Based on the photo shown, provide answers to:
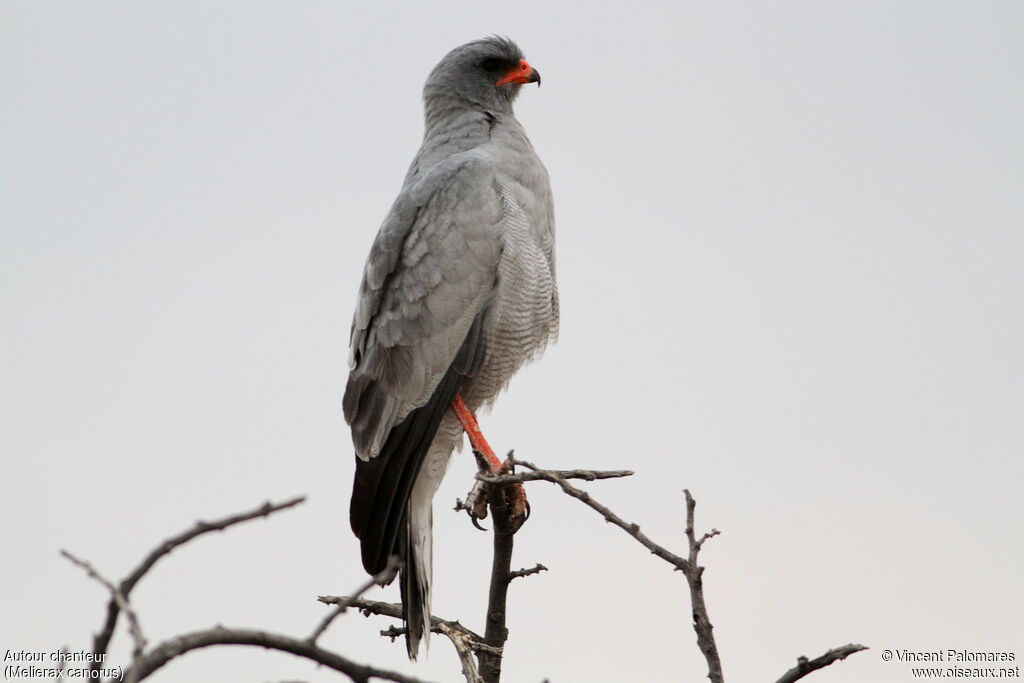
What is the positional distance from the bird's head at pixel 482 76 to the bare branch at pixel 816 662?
4.29m

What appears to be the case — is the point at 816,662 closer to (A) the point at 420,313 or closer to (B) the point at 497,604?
(B) the point at 497,604

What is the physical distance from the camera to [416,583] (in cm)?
518

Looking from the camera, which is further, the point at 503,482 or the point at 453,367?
the point at 453,367

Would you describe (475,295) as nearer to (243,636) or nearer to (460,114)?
(460,114)

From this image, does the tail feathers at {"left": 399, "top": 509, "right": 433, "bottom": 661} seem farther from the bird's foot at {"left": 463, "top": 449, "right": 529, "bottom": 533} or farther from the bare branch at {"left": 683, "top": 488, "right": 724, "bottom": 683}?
the bare branch at {"left": 683, "top": 488, "right": 724, "bottom": 683}

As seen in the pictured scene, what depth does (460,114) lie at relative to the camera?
650 centimetres

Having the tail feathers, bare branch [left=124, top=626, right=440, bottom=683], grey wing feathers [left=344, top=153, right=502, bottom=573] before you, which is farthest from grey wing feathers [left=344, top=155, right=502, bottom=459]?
bare branch [left=124, top=626, right=440, bottom=683]

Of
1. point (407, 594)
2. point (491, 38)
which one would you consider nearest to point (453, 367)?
point (407, 594)

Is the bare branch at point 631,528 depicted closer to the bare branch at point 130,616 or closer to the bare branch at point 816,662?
the bare branch at point 816,662

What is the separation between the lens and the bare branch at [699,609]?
281 centimetres

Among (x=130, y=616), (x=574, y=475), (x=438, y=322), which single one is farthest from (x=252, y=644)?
(x=438, y=322)

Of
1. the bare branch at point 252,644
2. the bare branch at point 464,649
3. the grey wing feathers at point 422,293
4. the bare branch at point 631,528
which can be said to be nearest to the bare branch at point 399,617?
the bare branch at point 464,649

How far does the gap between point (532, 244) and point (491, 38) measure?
5.55 feet

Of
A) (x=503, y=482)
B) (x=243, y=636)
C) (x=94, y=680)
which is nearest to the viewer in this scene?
(x=94, y=680)
